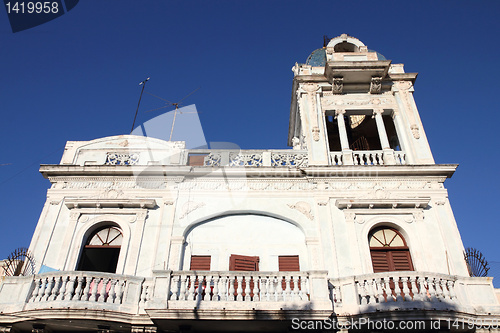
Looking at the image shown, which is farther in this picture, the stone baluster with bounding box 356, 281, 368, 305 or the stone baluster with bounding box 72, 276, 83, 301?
the stone baluster with bounding box 356, 281, 368, 305

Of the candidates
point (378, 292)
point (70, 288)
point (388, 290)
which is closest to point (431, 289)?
point (388, 290)

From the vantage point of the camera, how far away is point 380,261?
43.1ft

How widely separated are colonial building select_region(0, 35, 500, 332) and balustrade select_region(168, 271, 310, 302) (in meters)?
0.04

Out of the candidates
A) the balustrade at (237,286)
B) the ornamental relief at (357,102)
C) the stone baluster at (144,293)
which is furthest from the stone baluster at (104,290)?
the ornamental relief at (357,102)

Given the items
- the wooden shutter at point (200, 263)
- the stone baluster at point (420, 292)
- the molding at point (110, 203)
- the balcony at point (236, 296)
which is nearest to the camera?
the balcony at point (236, 296)

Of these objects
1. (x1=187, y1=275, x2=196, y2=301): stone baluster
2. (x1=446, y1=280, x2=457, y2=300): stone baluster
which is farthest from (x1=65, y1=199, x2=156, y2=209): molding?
(x1=446, y1=280, x2=457, y2=300): stone baluster

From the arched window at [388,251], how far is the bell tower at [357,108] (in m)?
Answer: 2.92

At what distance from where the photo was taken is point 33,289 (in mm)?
11477

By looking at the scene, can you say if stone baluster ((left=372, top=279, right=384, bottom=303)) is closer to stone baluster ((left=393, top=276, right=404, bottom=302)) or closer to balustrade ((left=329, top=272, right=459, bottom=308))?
balustrade ((left=329, top=272, right=459, bottom=308))

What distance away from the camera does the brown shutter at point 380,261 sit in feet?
42.4

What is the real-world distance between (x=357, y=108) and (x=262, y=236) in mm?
7173

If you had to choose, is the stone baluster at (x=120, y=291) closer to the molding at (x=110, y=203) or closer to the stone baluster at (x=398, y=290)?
the molding at (x=110, y=203)

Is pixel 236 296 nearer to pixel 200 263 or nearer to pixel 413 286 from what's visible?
pixel 200 263

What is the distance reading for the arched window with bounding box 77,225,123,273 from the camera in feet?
44.5
